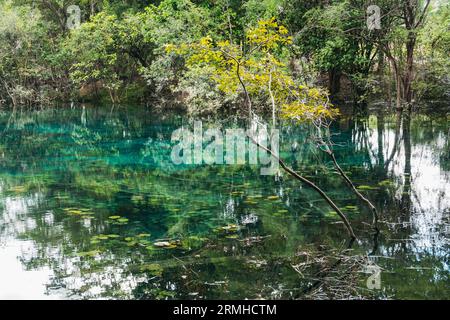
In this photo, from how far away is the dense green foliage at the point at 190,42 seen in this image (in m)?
23.0

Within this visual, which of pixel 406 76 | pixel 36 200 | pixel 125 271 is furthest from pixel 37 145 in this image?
pixel 406 76

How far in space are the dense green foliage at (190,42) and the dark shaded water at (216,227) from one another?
4326 millimetres

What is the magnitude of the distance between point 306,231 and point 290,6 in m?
19.8

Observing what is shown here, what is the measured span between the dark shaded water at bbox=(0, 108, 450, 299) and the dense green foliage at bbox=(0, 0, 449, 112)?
433cm

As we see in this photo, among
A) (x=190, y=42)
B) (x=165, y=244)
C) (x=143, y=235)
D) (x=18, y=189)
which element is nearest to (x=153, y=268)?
(x=165, y=244)

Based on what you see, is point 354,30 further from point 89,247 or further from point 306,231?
point 89,247

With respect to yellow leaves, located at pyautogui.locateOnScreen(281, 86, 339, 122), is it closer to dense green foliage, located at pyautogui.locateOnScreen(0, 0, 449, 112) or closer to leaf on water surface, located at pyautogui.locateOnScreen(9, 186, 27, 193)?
dense green foliage, located at pyautogui.locateOnScreen(0, 0, 449, 112)

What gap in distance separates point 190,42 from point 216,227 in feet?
50.6

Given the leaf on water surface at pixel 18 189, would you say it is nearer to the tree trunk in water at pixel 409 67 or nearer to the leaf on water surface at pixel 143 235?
the leaf on water surface at pixel 143 235

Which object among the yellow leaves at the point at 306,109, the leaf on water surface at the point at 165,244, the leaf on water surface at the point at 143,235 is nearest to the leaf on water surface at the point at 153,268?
the leaf on water surface at the point at 165,244

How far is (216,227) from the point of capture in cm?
910

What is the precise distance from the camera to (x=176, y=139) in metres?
19.9

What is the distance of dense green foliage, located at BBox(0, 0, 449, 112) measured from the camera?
23.0 m
